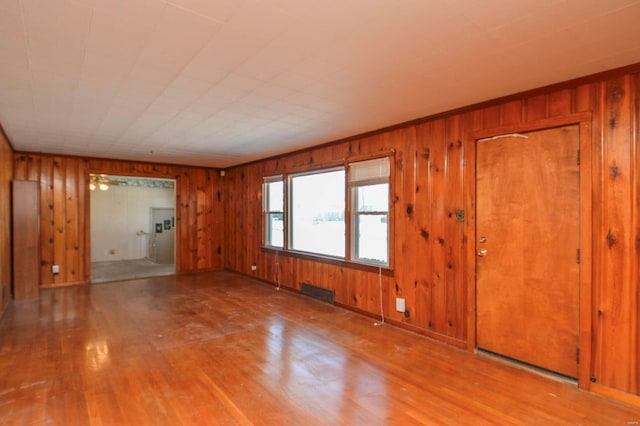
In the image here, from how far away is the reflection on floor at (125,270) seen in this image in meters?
6.82

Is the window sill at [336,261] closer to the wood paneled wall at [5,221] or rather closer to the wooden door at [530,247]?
the wooden door at [530,247]

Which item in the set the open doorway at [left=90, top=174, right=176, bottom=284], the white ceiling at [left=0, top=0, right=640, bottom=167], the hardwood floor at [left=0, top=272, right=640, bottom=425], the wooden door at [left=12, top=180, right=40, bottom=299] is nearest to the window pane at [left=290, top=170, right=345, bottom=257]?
the hardwood floor at [left=0, top=272, right=640, bottom=425]

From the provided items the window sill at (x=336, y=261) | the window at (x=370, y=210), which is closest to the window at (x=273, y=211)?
the window sill at (x=336, y=261)

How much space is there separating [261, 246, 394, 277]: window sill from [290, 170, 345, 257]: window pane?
11 centimetres

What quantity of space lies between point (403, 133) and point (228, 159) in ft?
12.3

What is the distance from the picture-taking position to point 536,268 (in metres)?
2.79

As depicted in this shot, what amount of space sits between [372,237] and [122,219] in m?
8.18

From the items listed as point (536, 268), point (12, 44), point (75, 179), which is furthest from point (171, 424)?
point (75, 179)

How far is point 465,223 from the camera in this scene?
326cm

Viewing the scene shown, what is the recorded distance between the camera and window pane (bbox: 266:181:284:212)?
236 inches

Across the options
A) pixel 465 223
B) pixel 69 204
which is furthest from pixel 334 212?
pixel 69 204

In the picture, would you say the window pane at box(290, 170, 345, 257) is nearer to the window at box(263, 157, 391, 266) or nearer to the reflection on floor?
the window at box(263, 157, 391, 266)

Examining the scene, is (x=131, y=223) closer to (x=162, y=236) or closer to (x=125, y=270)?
(x=162, y=236)

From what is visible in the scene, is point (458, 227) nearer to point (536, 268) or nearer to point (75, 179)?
point (536, 268)
